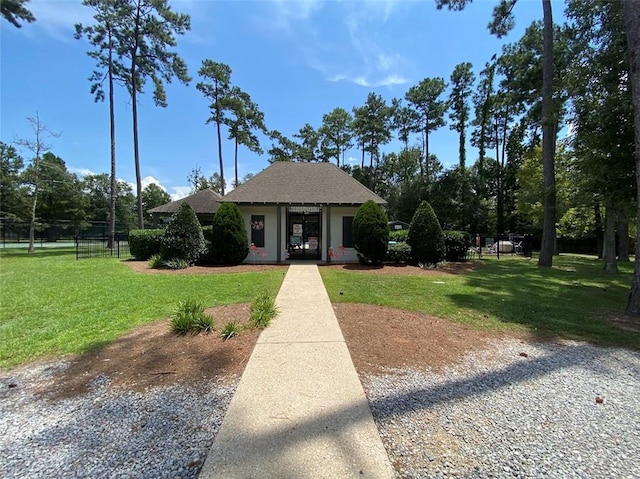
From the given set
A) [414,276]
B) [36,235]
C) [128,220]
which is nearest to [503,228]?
[414,276]

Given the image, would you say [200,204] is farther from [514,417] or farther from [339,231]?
[514,417]

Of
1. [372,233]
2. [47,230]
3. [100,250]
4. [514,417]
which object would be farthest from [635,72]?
[47,230]

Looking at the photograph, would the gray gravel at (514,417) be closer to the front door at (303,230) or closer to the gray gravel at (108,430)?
the gray gravel at (108,430)

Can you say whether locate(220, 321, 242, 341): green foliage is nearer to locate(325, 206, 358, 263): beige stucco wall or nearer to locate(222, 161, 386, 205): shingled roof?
locate(222, 161, 386, 205): shingled roof

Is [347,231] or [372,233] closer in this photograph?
[372,233]

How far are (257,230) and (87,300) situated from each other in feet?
26.3

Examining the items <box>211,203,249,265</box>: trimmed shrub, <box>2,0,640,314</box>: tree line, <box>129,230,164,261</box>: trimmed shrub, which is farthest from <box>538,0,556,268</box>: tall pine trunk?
<box>129,230,164,261</box>: trimmed shrub

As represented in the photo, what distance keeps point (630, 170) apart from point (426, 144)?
28.4 metres

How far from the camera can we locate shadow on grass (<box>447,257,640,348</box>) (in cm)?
495

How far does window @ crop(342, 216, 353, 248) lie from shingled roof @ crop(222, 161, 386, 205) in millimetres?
865

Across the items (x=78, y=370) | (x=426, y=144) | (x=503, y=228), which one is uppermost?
(x=426, y=144)

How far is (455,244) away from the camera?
14.1 m

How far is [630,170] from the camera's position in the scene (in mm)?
7109

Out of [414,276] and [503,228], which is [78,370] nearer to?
[414,276]
